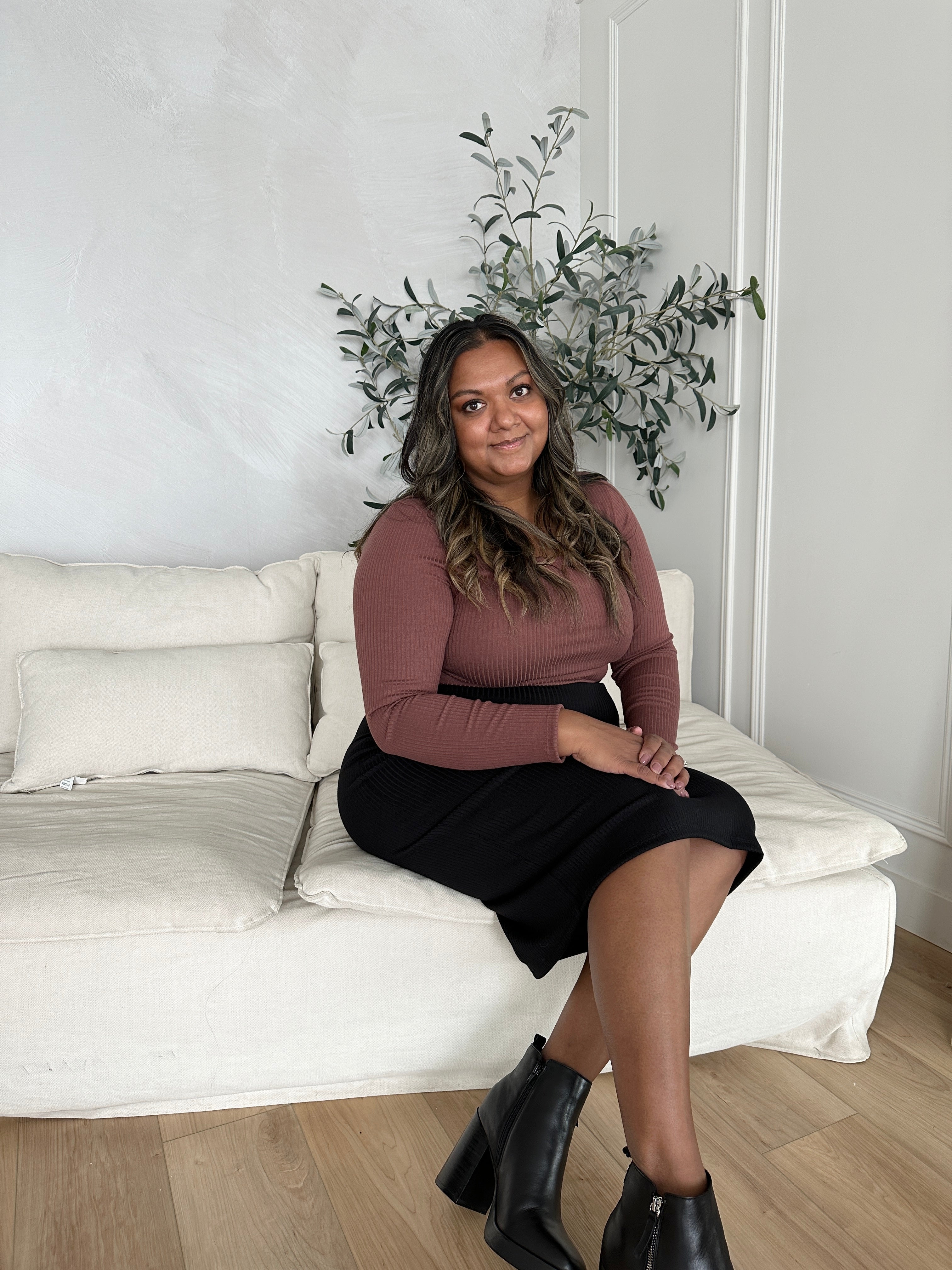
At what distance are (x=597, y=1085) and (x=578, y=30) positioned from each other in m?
3.20

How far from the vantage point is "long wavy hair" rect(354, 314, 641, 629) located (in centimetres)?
149

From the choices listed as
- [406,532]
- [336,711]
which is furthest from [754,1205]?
[336,711]

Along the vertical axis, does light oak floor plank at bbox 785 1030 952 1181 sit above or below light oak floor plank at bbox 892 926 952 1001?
above

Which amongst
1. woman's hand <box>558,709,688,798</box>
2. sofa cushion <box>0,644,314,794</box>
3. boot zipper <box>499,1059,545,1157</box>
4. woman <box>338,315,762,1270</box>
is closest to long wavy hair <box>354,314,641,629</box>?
woman <box>338,315,762,1270</box>

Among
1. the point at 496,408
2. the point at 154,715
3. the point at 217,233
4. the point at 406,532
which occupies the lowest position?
the point at 154,715

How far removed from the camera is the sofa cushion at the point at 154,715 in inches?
75.1

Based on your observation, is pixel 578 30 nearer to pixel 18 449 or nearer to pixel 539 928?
pixel 18 449

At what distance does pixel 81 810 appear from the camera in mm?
1747

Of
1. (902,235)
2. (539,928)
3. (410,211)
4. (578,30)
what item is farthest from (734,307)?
(539,928)

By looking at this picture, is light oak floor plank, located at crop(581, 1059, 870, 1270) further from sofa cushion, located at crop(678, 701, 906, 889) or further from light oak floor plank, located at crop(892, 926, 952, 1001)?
light oak floor plank, located at crop(892, 926, 952, 1001)

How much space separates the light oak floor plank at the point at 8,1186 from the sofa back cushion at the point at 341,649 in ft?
2.81

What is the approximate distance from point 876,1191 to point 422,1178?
0.64 m

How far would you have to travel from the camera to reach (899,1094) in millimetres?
1498

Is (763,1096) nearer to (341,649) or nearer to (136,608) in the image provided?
(341,649)
